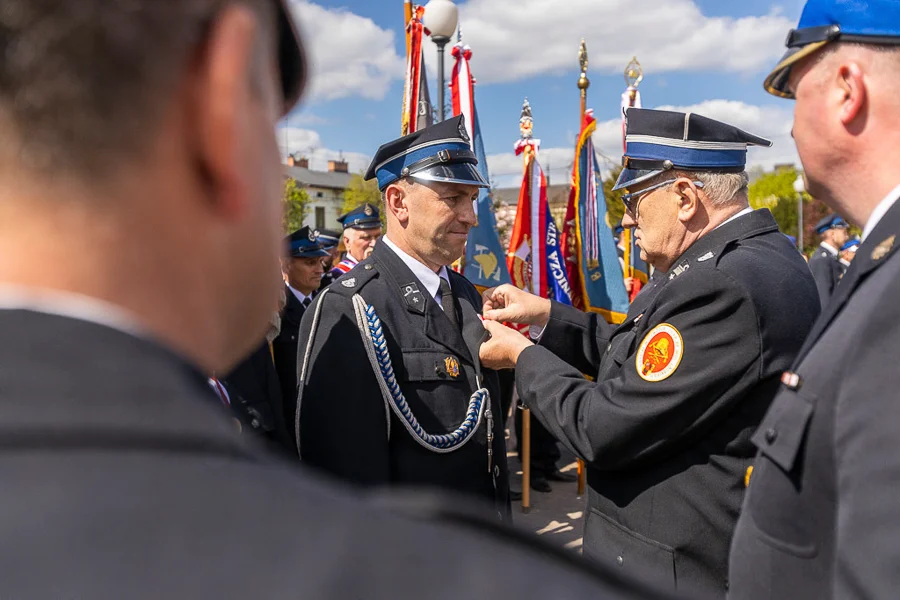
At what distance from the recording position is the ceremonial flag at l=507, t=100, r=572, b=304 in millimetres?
7371

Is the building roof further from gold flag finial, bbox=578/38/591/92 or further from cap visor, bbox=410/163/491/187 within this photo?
cap visor, bbox=410/163/491/187

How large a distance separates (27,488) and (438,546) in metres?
0.29

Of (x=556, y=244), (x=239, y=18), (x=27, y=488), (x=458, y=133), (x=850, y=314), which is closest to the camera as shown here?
(x=27, y=488)

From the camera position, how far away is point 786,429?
157 cm

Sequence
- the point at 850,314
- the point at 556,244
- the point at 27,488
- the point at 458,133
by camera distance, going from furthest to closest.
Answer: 1. the point at 556,244
2. the point at 458,133
3. the point at 850,314
4. the point at 27,488

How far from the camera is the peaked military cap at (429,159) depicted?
3176 millimetres

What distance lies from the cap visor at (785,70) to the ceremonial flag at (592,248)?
5.54 meters

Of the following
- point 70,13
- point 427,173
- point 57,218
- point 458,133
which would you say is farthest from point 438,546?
point 458,133

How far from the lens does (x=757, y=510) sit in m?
1.62

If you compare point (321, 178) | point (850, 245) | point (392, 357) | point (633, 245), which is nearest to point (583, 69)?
point (633, 245)

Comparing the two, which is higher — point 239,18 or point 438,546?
point 239,18

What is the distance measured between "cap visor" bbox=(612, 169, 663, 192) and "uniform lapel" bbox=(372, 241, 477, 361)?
3.08ft

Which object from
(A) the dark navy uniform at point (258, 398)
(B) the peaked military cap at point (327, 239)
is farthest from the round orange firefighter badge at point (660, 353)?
(B) the peaked military cap at point (327, 239)

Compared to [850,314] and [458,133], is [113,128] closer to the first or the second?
[850,314]
